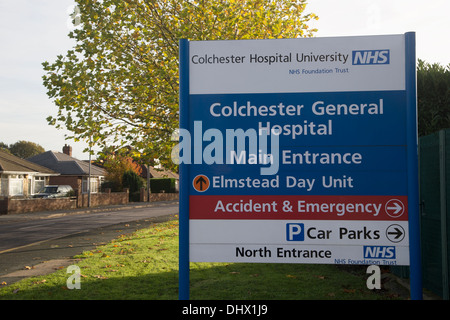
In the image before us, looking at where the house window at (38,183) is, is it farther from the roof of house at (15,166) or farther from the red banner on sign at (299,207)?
the red banner on sign at (299,207)

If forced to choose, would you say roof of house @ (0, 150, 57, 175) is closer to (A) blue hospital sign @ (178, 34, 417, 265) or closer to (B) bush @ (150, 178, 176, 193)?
(B) bush @ (150, 178, 176, 193)

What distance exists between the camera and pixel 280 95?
3.83m

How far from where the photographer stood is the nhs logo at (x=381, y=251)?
3.76m

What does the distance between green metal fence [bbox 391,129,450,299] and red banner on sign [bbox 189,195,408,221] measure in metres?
2.11

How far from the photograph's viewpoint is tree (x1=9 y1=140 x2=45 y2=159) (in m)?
81.8

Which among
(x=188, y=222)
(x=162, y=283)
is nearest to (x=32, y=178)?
(x=162, y=283)

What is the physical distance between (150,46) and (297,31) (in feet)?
16.0

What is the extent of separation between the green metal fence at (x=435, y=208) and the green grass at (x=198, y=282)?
0.79m

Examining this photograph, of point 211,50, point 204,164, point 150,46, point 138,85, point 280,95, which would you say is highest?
point 150,46

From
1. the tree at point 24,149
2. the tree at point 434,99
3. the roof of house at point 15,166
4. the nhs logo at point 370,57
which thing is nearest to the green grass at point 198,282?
the tree at point 434,99

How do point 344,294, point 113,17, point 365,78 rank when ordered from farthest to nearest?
point 113,17, point 344,294, point 365,78

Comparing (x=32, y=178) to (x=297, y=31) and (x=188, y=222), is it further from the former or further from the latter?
(x=188, y=222)

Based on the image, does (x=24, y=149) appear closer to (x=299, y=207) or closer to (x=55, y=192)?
(x=55, y=192)

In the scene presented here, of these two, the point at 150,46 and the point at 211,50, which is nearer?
the point at 211,50
